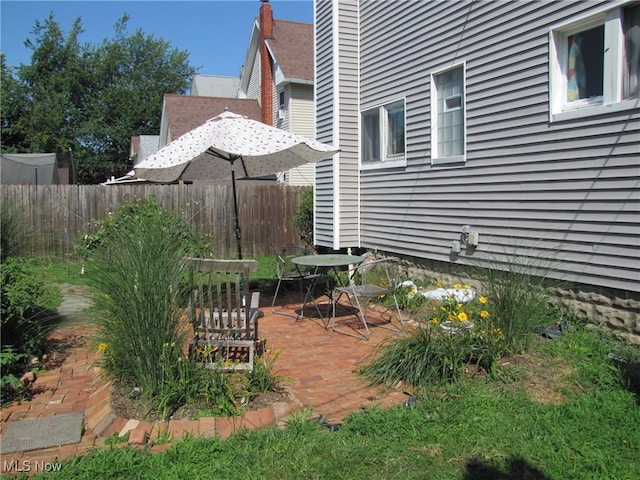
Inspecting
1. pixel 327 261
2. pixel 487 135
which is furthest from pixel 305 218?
pixel 487 135

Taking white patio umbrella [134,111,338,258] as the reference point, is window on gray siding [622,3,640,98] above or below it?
above

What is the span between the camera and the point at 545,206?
6.05m

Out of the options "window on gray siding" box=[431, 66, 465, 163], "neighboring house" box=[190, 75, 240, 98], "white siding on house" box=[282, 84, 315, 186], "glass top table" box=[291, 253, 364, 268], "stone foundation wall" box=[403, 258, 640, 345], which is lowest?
"stone foundation wall" box=[403, 258, 640, 345]

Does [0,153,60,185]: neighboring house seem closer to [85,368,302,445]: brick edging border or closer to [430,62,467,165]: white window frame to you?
[430,62,467,165]: white window frame

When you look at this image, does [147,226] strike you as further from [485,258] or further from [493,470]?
[485,258]

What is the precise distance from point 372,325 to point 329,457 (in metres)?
3.49

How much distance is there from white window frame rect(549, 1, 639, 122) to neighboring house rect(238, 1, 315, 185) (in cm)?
1202

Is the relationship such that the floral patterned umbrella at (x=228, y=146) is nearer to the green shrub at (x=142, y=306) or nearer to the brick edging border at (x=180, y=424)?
the green shrub at (x=142, y=306)

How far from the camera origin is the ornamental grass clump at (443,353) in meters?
4.38

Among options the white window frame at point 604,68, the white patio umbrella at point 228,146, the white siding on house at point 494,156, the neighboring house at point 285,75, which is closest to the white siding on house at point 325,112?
the white siding on house at point 494,156

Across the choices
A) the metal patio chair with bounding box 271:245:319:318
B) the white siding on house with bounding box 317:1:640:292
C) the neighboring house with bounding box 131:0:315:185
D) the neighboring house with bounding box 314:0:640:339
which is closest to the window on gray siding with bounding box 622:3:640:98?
the neighboring house with bounding box 314:0:640:339

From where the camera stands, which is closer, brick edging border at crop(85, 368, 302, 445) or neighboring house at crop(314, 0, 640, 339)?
brick edging border at crop(85, 368, 302, 445)

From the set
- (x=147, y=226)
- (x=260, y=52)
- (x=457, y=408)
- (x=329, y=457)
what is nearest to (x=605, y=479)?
(x=457, y=408)

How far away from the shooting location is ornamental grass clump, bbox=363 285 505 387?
A: 4.38m
